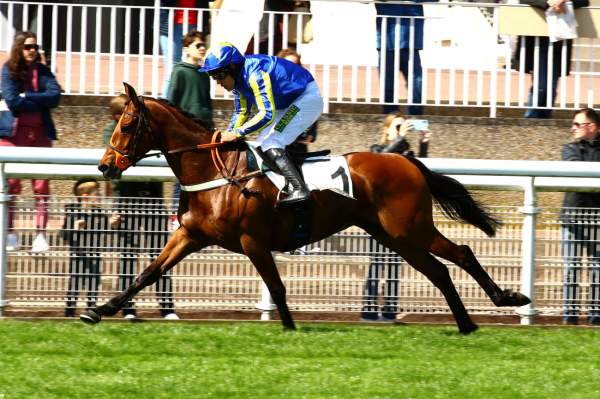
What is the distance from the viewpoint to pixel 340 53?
14953 mm

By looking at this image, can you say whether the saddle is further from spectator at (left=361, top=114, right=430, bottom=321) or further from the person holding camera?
the person holding camera

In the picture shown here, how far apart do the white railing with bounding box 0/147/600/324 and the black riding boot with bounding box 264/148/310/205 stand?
98cm

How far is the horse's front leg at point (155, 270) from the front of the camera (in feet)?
33.0

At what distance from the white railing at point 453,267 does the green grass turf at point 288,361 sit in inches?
15.7

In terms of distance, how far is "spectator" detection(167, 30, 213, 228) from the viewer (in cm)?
1162

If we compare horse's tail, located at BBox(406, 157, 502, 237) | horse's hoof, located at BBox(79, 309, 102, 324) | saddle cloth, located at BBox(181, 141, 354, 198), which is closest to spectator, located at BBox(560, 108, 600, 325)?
horse's tail, located at BBox(406, 157, 502, 237)

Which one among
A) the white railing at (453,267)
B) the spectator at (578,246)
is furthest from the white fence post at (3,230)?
the spectator at (578,246)

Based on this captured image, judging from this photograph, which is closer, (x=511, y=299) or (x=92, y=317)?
(x=92, y=317)

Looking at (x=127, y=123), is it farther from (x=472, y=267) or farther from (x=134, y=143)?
(x=472, y=267)

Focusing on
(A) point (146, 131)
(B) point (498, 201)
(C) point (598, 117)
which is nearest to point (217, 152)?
(A) point (146, 131)

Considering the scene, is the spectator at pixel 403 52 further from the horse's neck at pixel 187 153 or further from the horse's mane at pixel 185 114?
the horse's neck at pixel 187 153

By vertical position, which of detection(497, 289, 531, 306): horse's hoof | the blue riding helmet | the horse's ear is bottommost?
detection(497, 289, 531, 306): horse's hoof

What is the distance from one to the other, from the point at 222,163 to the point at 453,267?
194 cm

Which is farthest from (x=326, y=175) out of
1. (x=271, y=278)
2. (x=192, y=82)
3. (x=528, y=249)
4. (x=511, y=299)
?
(x=192, y=82)
